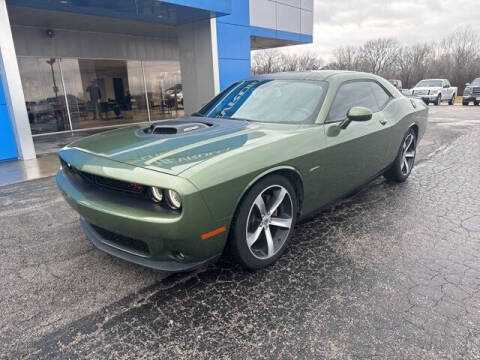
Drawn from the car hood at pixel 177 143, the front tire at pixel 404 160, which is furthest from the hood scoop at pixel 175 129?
the front tire at pixel 404 160

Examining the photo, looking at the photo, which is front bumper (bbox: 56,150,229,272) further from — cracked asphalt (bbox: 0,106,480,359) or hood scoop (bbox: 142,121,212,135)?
hood scoop (bbox: 142,121,212,135)

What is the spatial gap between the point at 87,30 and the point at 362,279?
13044mm

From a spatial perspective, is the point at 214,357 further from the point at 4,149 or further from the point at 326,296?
the point at 4,149

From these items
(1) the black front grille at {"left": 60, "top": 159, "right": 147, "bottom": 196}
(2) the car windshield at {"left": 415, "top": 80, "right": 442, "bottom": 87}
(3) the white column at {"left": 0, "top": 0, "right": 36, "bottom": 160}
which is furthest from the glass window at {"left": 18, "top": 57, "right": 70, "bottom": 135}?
(2) the car windshield at {"left": 415, "top": 80, "right": 442, "bottom": 87}

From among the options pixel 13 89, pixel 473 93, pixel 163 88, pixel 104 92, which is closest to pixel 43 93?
pixel 104 92

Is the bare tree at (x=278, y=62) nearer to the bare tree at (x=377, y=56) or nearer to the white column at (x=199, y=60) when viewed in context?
the bare tree at (x=377, y=56)

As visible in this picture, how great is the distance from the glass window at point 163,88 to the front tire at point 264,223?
1343 centimetres

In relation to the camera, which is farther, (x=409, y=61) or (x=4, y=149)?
(x=409, y=61)

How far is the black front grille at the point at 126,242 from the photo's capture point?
2.29 m

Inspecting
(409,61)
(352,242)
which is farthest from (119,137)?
(409,61)

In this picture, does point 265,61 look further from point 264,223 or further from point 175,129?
point 264,223

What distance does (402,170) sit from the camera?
4754mm

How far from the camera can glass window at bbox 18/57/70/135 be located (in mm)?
11492

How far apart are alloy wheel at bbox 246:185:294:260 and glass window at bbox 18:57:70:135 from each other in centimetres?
1172
